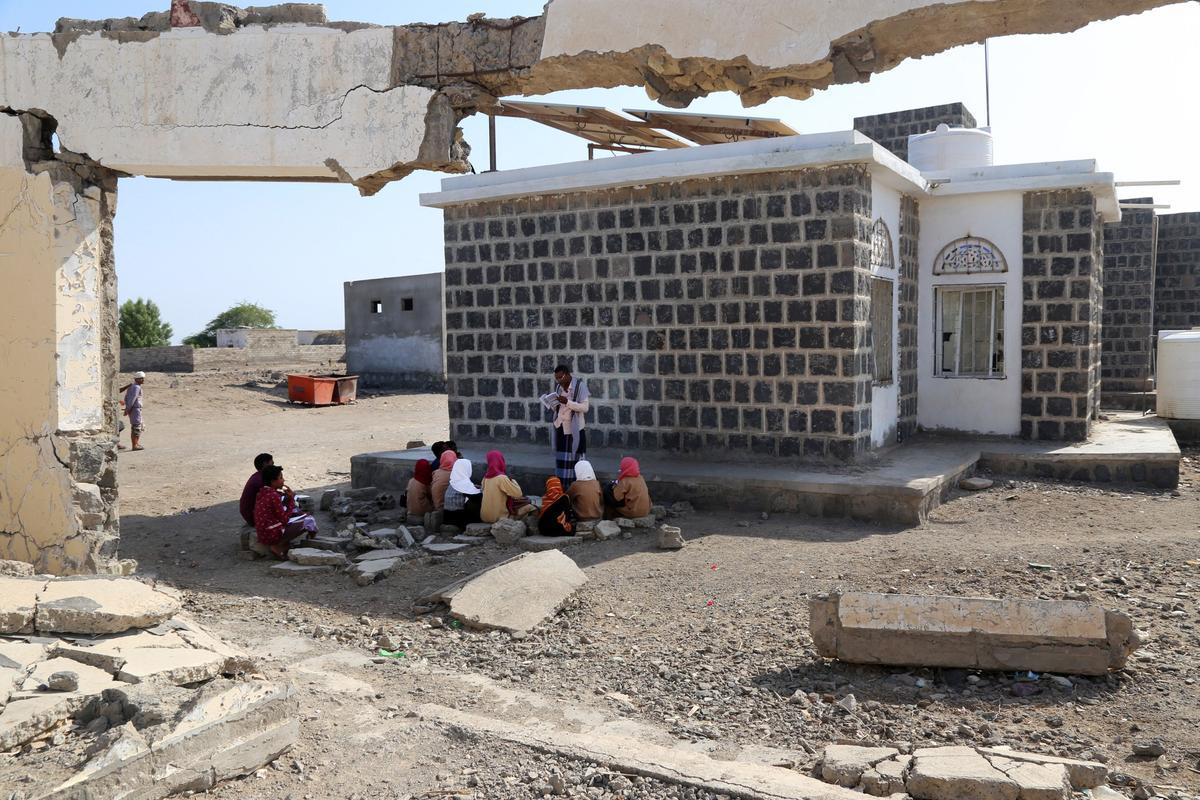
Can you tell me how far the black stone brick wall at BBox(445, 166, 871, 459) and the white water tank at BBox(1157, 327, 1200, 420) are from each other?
19.2 ft

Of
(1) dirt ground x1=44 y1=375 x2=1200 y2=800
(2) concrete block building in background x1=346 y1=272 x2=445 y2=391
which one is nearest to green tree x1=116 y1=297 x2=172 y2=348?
(2) concrete block building in background x1=346 y1=272 x2=445 y2=391

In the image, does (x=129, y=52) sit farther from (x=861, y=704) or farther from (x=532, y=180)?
(x=861, y=704)

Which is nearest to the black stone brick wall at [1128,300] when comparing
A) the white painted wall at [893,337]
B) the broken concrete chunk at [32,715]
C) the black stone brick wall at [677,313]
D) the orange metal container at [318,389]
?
the white painted wall at [893,337]

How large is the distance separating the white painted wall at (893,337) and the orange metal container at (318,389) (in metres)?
14.7

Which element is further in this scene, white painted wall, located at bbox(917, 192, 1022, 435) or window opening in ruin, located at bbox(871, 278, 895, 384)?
white painted wall, located at bbox(917, 192, 1022, 435)

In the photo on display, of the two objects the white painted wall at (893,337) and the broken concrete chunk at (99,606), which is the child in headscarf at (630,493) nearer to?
the white painted wall at (893,337)

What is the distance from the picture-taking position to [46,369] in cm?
611

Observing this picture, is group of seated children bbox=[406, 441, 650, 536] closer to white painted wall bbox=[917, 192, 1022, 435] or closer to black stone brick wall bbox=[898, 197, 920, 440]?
black stone brick wall bbox=[898, 197, 920, 440]

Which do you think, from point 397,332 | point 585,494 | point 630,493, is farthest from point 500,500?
point 397,332

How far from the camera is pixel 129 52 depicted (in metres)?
6.57

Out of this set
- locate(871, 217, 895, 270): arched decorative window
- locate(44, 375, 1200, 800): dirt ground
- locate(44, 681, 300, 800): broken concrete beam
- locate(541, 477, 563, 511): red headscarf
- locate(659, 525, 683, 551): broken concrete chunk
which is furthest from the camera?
locate(871, 217, 895, 270): arched decorative window

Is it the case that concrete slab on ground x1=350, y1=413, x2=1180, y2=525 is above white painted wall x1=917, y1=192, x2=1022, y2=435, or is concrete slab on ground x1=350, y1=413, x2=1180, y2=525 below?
below

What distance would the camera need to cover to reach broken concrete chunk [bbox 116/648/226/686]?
13.6 ft

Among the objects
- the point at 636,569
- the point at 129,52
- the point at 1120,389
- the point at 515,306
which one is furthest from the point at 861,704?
the point at 1120,389
